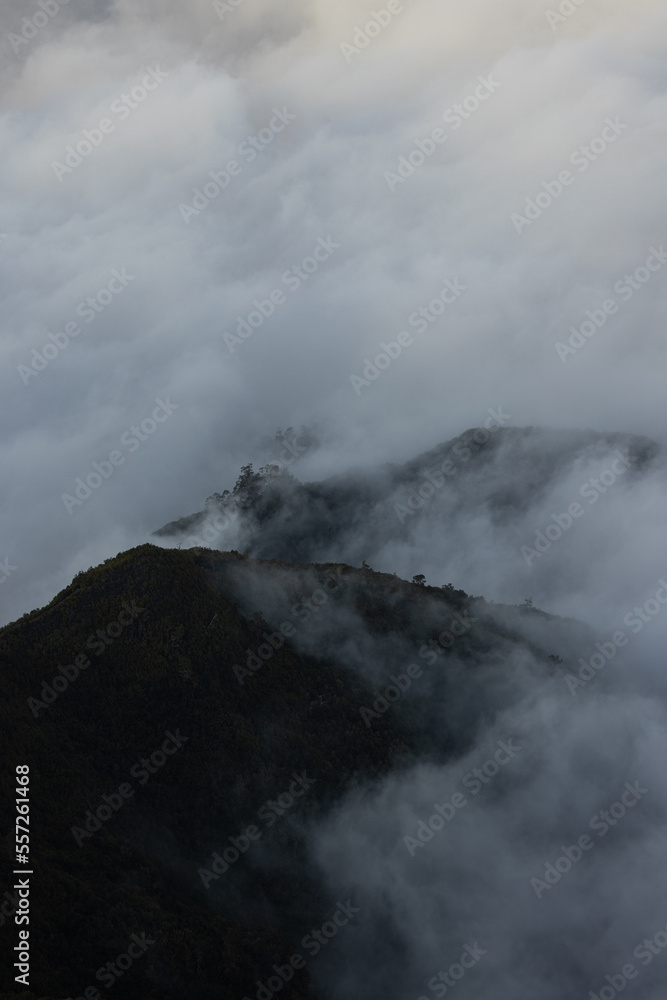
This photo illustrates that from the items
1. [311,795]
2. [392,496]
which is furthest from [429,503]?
[311,795]

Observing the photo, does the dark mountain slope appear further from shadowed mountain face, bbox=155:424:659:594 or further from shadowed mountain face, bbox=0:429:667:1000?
shadowed mountain face, bbox=0:429:667:1000

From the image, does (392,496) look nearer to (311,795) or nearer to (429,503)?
(429,503)

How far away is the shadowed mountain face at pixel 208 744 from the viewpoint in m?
29.0

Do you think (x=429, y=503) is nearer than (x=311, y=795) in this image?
No

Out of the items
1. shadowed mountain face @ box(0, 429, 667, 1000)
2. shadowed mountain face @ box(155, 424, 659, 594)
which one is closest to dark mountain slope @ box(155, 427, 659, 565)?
shadowed mountain face @ box(155, 424, 659, 594)

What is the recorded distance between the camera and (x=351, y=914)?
1435 inches

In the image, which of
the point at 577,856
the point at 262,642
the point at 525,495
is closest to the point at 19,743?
the point at 262,642

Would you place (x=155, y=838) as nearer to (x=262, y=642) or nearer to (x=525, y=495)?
(x=262, y=642)

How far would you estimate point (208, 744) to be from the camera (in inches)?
1529

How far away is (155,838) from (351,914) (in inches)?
439

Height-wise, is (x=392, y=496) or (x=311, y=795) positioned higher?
(x=392, y=496)

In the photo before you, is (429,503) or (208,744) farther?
(429,503)

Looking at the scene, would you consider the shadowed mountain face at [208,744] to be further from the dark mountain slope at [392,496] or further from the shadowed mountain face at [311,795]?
the dark mountain slope at [392,496]

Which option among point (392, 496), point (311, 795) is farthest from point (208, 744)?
point (392, 496)
